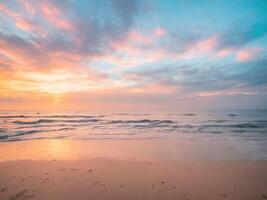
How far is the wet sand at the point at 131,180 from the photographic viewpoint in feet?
16.3

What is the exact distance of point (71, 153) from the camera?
380 inches

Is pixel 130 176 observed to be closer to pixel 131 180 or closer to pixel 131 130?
pixel 131 180

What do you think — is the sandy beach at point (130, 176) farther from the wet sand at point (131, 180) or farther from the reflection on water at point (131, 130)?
the reflection on water at point (131, 130)

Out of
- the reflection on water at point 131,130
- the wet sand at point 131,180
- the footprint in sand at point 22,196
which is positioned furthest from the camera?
the reflection on water at point 131,130

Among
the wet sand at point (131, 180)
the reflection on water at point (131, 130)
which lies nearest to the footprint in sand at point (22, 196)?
the wet sand at point (131, 180)

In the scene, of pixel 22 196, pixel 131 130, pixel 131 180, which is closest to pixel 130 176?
pixel 131 180

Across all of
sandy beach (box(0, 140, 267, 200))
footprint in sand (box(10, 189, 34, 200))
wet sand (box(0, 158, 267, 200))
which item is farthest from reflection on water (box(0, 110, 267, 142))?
footprint in sand (box(10, 189, 34, 200))

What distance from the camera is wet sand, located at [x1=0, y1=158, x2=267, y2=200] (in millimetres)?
4969

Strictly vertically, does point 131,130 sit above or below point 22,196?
above

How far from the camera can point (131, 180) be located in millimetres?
5930

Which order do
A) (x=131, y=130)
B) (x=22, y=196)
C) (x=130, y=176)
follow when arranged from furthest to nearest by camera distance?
(x=131, y=130) < (x=130, y=176) < (x=22, y=196)

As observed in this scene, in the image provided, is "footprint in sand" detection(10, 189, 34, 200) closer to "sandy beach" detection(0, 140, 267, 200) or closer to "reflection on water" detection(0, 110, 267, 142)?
"sandy beach" detection(0, 140, 267, 200)

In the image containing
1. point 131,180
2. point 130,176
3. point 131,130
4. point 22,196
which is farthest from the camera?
point 131,130

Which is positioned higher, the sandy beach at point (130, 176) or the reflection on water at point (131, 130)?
the reflection on water at point (131, 130)
